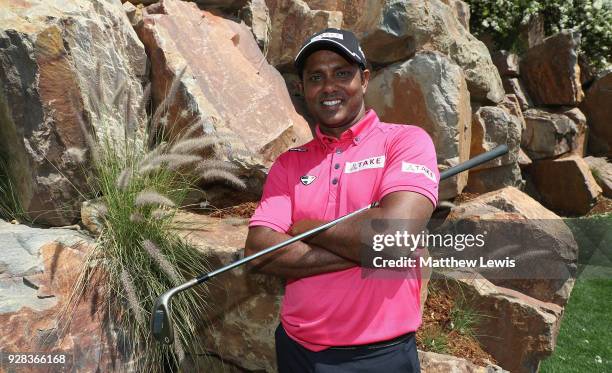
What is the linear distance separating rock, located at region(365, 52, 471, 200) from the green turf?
5.54ft

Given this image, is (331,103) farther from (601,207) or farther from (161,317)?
(601,207)

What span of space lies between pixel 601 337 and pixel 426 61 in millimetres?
2993

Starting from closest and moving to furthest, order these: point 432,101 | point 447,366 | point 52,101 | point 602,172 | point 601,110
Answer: point 447,366, point 52,101, point 432,101, point 602,172, point 601,110

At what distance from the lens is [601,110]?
8.62 metres

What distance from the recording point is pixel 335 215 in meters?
2.20

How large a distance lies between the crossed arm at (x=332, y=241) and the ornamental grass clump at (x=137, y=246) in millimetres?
833

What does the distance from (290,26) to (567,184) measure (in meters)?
4.76

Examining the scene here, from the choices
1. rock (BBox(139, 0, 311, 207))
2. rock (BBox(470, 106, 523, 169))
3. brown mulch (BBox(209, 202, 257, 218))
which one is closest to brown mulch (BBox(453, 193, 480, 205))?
rock (BBox(470, 106, 523, 169))

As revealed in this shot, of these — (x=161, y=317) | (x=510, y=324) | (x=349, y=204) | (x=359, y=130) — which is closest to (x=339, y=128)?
(x=359, y=130)

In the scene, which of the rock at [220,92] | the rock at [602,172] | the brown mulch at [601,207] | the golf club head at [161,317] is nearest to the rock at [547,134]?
the rock at [602,172]

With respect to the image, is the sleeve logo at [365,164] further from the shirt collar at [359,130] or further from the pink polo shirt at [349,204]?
the shirt collar at [359,130]

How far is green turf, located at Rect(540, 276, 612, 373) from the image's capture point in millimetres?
4645

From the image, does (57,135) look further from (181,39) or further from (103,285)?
(181,39)

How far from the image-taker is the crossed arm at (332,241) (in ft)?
6.60
